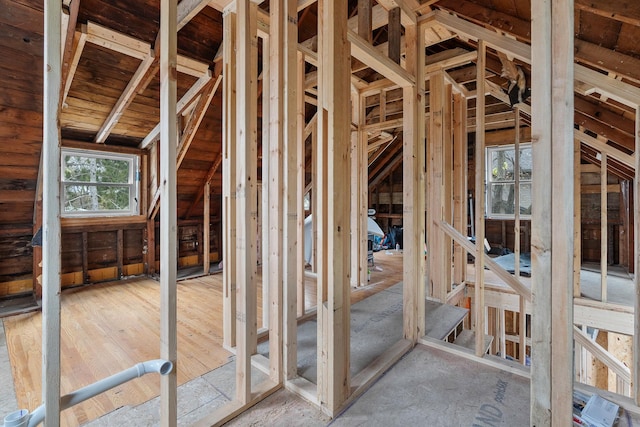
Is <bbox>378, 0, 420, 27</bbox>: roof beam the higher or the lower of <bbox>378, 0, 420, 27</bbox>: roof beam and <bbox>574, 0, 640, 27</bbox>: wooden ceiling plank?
the higher

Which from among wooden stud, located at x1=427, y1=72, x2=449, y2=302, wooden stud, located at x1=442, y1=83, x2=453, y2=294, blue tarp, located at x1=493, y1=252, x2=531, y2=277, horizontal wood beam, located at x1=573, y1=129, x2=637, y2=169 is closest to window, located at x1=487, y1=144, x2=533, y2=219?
blue tarp, located at x1=493, y1=252, x2=531, y2=277

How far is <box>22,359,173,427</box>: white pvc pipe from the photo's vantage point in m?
0.90

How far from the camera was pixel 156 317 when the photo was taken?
9.59 ft

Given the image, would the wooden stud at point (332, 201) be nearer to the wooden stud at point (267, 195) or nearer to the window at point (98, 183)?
the wooden stud at point (267, 195)

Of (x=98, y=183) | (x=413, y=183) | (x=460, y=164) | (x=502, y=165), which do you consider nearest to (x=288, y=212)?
(x=413, y=183)

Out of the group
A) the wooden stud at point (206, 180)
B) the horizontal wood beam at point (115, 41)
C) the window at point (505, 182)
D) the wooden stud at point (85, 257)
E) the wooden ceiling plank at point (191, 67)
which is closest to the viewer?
the horizontal wood beam at point (115, 41)

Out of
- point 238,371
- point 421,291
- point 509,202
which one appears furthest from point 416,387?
point 509,202

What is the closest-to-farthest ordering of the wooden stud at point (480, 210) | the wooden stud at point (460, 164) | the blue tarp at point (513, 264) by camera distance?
the wooden stud at point (480, 210)
the wooden stud at point (460, 164)
the blue tarp at point (513, 264)

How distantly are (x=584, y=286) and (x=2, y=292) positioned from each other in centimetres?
729

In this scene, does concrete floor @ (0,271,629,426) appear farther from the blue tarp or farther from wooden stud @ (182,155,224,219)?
the blue tarp

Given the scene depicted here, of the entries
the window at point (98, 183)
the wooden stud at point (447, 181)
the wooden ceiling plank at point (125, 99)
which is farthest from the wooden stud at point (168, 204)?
the window at point (98, 183)

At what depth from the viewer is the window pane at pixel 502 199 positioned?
6.37 m

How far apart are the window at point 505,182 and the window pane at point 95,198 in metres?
7.05

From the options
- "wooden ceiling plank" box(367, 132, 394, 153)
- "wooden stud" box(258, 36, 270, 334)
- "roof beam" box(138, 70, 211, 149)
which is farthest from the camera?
"wooden ceiling plank" box(367, 132, 394, 153)
